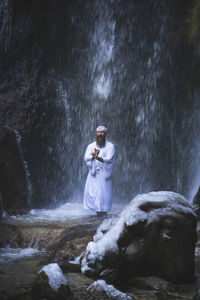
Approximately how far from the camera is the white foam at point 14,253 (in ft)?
14.7

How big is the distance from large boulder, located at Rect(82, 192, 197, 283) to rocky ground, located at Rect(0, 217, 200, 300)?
0.12 meters

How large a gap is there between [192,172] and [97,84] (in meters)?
5.04

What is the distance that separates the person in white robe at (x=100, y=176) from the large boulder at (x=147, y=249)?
3.91 m

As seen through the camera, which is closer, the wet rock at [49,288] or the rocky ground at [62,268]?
the wet rock at [49,288]

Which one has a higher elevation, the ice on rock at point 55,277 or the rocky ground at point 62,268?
the ice on rock at point 55,277

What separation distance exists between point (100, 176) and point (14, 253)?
322 cm

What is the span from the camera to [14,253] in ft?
15.9

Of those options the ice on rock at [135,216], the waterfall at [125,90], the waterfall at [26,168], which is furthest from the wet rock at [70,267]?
the waterfall at [125,90]

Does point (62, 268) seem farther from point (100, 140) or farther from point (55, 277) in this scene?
point (100, 140)

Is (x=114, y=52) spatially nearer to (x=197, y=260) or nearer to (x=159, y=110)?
(x=159, y=110)

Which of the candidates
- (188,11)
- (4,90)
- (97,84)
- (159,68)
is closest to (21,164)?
(4,90)

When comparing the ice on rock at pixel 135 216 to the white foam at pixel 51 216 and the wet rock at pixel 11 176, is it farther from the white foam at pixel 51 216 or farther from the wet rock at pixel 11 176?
the wet rock at pixel 11 176

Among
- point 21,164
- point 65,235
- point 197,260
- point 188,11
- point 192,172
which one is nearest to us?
point 197,260

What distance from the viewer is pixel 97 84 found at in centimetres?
1311
